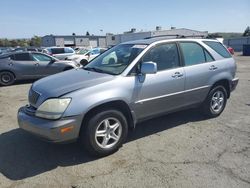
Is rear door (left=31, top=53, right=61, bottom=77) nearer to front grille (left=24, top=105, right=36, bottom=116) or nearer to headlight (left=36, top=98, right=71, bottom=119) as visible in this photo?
front grille (left=24, top=105, right=36, bottom=116)

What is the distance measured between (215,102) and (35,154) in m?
3.91

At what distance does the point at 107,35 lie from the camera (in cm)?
7025

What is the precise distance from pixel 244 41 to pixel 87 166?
5555 centimetres

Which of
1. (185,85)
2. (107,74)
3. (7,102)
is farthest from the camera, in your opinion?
(7,102)

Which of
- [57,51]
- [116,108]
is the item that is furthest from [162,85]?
[57,51]

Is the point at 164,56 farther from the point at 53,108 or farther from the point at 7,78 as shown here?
the point at 7,78

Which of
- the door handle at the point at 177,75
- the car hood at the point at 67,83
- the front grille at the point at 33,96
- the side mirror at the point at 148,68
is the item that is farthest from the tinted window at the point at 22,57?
the side mirror at the point at 148,68

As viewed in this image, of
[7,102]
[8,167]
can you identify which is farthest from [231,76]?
[7,102]

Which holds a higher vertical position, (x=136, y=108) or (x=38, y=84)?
(x=38, y=84)

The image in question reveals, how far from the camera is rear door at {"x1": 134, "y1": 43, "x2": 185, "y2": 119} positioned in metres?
4.50

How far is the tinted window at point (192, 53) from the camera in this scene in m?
5.23

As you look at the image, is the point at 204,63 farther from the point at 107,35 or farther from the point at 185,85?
the point at 107,35

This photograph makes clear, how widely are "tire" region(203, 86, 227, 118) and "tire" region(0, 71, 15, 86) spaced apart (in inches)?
353

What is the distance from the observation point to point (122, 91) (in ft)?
13.7
